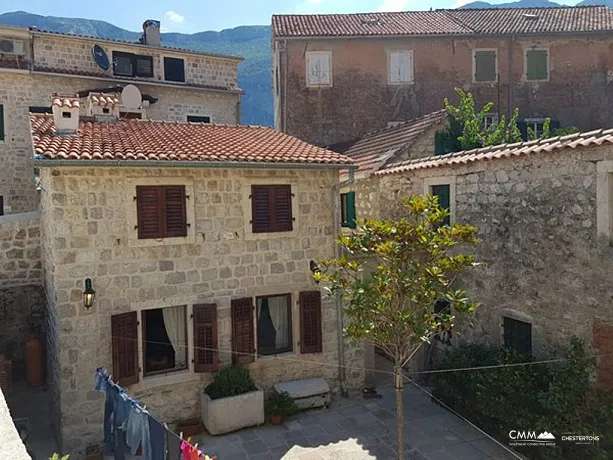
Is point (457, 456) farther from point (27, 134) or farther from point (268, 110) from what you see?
point (268, 110)

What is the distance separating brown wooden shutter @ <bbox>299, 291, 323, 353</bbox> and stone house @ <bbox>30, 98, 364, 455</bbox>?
23 millimetres

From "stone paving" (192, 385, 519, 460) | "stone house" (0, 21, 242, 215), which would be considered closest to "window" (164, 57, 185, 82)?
"stone house" (0, 21, 242, 215)

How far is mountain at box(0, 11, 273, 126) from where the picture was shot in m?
89.6

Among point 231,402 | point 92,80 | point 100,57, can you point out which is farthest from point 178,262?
point 100,57

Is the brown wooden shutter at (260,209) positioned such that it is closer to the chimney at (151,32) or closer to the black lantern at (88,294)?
the black lantern at (88,294)

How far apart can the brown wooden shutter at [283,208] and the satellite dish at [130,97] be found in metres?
9.41

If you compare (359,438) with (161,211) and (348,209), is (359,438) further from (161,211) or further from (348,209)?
(348,209)

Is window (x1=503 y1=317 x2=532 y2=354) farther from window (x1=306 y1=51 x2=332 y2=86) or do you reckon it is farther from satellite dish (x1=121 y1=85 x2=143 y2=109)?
window (x1=306 y1=51 x2=332 y2=86)

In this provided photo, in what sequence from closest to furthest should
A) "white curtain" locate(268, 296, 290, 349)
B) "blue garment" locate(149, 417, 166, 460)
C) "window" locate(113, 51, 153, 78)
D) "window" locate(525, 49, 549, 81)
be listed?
"blue garment" locate(149, 417, 166, 460) < "white curtain" locate(268, 296, 290, 349) < "window" locate(113, 51, 153, 78) < "window" locate(525, 49, 549, 81)

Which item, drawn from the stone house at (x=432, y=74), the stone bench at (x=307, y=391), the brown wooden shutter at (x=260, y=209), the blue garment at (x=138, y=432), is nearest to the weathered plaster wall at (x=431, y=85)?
the stone house at (x=432, y=74)

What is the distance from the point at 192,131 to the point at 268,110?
79610 millimetres

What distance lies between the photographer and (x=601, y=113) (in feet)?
70.7

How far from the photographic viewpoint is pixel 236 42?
380 ft

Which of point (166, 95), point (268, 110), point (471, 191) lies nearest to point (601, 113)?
point (471, 191)
